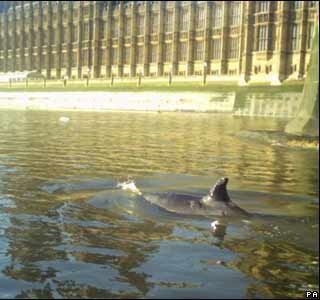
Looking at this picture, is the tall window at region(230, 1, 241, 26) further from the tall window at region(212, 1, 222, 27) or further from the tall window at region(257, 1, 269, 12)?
the tall window at region(257, 1, 269, 12)

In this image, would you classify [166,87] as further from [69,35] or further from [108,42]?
[69,35]

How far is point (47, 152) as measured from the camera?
21234mm

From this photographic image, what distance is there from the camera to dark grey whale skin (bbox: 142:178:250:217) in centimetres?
1023

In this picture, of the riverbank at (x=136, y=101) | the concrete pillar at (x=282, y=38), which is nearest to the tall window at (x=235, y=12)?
the concrete pillar at (x=282, y=38)

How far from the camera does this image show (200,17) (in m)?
99.6

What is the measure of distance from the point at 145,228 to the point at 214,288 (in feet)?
10.1

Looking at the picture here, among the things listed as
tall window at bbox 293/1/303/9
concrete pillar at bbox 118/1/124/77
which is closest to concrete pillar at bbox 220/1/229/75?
tall window at bbox 293/1/303/9

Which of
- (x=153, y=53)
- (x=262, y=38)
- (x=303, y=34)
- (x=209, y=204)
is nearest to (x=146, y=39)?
(x=153, y=53)

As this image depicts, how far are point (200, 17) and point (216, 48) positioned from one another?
8.51 meters

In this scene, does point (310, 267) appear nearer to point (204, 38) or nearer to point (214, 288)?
point (214, 288)

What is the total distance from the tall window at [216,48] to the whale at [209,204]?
84586 millimetres

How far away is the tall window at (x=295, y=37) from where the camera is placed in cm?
7956

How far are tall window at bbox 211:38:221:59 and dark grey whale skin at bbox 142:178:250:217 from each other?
84.7 m

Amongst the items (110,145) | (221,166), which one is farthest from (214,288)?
(110,145)
